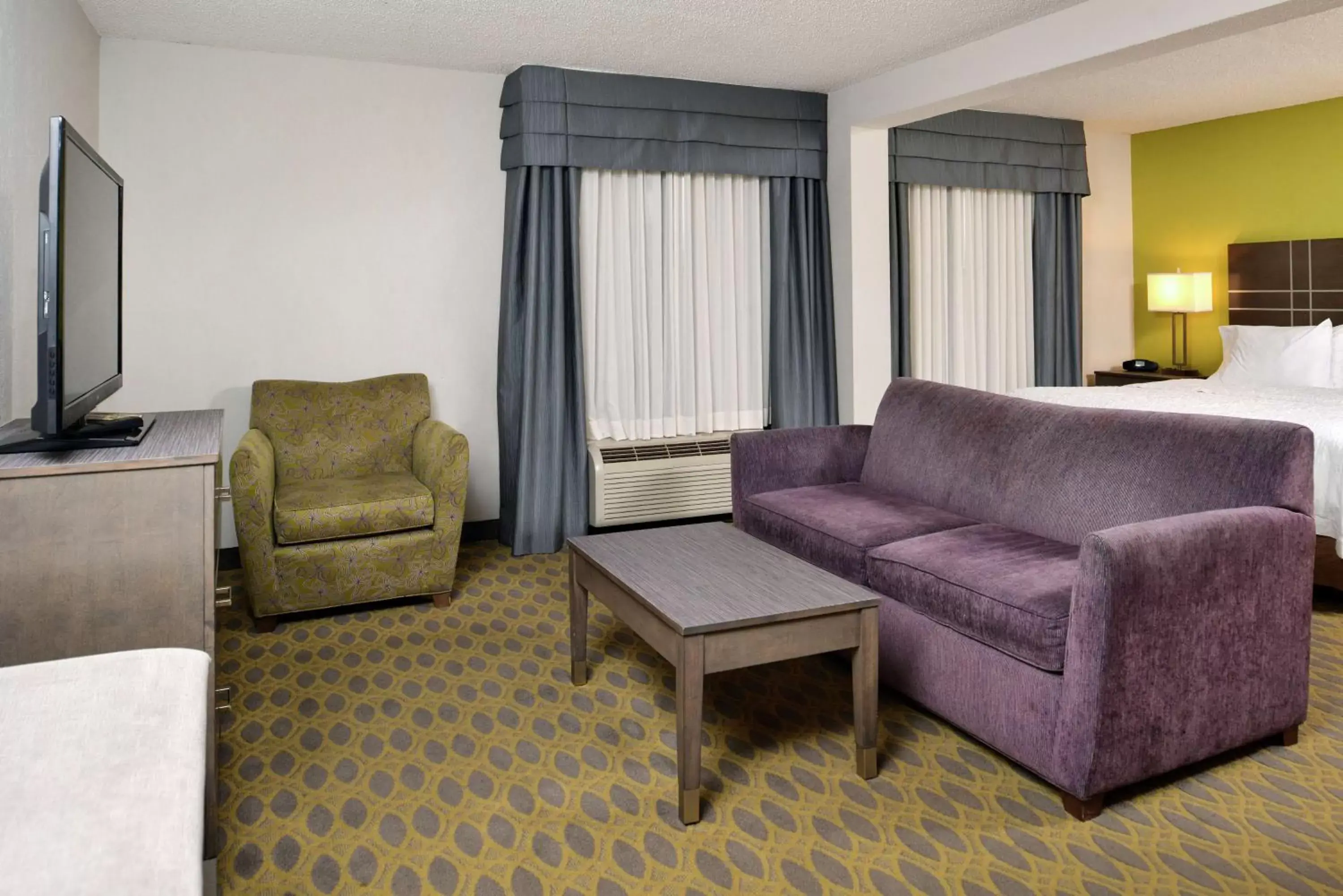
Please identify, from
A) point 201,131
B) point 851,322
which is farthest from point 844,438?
point 201,131

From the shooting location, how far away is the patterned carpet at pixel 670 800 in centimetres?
206

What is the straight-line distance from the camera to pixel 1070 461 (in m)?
2.99

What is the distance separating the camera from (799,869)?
6.84ft

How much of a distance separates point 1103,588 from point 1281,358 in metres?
4.01

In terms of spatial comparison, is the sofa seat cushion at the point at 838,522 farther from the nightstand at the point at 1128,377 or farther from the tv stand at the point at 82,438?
the nightstand at the point at 1128,377

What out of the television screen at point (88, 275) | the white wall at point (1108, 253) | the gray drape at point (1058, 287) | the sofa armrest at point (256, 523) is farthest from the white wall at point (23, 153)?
the white wall at point (1108, 253)

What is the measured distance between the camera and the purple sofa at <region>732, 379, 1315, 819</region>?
220cm

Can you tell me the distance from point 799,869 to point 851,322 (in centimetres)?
378

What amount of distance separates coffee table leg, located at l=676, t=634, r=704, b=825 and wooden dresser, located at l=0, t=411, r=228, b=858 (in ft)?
3.25

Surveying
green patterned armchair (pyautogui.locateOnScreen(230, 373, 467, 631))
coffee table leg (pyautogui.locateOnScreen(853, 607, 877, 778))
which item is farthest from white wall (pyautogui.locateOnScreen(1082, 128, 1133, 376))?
coffee table leg (pyautogui.locateOnScreen(853, 607, 877, 778))

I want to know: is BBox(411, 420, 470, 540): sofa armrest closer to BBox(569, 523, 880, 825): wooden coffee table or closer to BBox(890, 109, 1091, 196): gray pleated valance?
BBox(569, 523, 880, 825): wooden coffee table

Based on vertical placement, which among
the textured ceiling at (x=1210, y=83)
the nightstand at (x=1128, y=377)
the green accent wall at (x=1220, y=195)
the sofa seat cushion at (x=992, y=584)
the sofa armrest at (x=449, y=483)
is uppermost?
the textured ceiling at (x=1210, y=83)

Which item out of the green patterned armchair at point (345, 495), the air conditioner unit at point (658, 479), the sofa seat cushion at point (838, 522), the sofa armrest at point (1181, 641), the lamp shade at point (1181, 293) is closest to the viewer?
the sofa armrest at point (1181, 641)

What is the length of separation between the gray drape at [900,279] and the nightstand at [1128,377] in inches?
63.2
